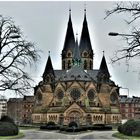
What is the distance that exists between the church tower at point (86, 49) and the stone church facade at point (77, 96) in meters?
4.09

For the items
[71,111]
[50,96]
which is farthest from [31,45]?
[50,96]

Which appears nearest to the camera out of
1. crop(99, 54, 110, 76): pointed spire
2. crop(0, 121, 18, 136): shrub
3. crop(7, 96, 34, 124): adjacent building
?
crop(0, 121, 18, 136): shrub

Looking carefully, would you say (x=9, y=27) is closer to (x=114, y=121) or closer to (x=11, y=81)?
(x=11, y=81)

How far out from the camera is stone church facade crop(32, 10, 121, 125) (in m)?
111

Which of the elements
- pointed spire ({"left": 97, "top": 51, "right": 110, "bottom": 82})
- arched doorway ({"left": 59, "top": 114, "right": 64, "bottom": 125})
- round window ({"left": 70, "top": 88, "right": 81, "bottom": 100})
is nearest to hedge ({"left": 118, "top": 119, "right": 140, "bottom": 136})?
arched doorway ({"left": 59, "top": 114, "right": 64, "bottom": 125})

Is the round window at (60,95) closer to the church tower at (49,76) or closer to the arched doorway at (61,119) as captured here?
the church tower at (49,76)

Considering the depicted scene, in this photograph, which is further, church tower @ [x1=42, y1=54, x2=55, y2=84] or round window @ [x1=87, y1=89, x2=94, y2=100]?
church tower @ [x1=42, y1=54, x2=55, y2=84]

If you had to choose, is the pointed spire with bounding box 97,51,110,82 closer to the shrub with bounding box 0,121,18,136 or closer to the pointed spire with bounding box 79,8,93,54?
the pointed spire with bounding box 79,8,93,54

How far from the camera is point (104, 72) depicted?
12150 centimetres

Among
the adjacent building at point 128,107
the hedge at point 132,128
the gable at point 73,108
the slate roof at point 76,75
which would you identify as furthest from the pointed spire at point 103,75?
the hedge at point 132,128

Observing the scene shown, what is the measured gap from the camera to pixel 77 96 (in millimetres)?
114250

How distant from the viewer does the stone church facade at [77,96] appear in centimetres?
11094

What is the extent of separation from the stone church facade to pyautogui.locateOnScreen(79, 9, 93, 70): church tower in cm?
409

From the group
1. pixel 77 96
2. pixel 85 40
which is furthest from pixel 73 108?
pixel 85 40
